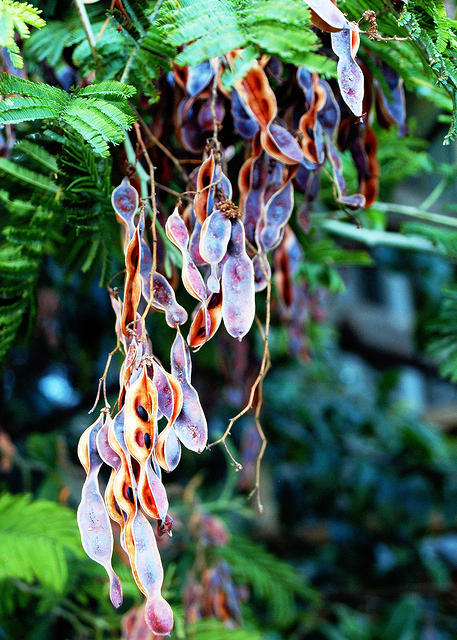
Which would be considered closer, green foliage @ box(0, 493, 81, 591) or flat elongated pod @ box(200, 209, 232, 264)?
flat elongated pod @ box(200, 209, 232, 264)

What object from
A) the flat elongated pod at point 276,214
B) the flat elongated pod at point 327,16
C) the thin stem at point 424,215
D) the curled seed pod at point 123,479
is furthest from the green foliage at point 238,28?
the thin stem at point 424,215

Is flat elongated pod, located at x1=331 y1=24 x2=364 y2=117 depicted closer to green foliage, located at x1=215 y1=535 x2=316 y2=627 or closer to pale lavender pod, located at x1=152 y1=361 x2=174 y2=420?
pale lavender pod, located at x1=152 y1=361 x2=174 y2=420

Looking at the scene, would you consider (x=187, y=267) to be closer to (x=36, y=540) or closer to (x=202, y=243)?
(x=202, y=243)

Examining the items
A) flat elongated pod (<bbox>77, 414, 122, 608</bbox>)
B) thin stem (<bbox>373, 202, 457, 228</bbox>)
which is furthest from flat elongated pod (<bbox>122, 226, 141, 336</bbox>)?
thin stem (<bbox>373, 202, 457, 228</bbox>)

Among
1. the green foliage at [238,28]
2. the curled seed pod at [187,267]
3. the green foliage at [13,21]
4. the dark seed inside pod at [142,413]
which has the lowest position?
the dark seed inside pod at [142,413]

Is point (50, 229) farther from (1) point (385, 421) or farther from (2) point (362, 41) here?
(1) point (385, 421)

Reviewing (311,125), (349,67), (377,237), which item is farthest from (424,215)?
(349,67)

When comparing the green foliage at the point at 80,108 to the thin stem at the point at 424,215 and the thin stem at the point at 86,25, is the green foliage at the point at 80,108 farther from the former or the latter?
the thin stem at the point at 424,215
